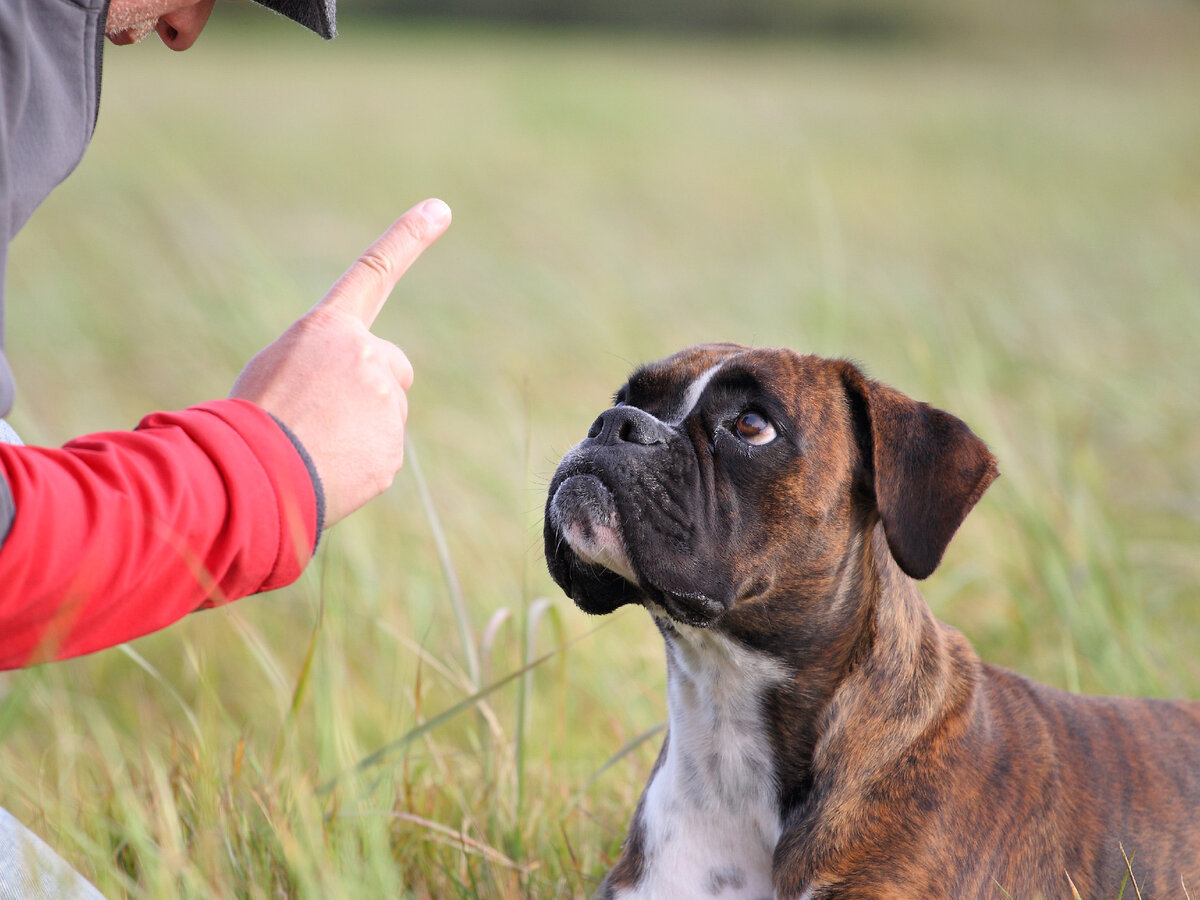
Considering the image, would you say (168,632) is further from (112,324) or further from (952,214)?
(952,214)

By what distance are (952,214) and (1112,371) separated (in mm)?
8417

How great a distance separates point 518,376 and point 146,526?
20.8 feet

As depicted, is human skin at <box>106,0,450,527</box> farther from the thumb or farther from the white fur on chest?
the white fur on chest

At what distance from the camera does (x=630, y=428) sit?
263 centimetres

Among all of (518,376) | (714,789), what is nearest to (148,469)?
(714,789)

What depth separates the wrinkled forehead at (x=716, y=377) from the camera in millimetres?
2684

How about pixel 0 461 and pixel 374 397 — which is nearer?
pixel 0 461

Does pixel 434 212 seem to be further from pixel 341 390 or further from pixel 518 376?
pixel 518 376

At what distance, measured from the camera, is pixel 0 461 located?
152cm

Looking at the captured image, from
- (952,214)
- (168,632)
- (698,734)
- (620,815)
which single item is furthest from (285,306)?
(952,214)

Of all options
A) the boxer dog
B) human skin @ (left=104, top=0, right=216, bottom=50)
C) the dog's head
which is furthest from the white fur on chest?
human skin @ (left=104, top=0, right=216, bottom=50)

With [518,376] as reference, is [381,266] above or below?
above

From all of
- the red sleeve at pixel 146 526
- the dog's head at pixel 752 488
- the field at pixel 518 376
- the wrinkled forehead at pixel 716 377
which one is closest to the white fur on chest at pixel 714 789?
the dog's head at pixel 752 488

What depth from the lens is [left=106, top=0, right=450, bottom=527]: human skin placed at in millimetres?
1779
